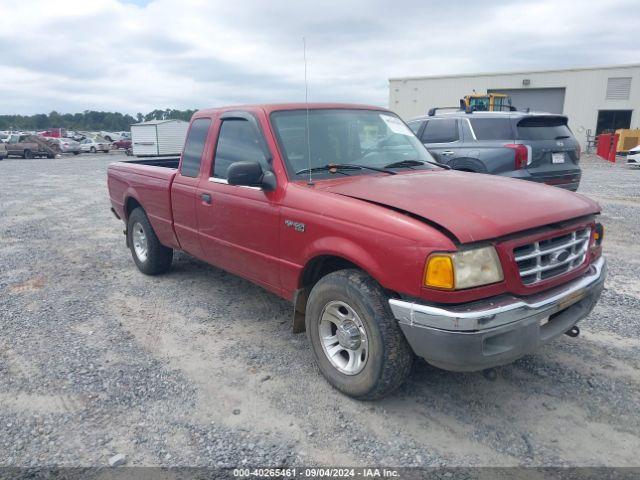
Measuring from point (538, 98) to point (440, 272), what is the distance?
37016mm

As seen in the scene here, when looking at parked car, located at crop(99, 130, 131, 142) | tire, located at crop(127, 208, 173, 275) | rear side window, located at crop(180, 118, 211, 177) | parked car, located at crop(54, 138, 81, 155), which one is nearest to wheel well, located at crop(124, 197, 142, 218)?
tire, located at crop(127, 208, 173, 275)

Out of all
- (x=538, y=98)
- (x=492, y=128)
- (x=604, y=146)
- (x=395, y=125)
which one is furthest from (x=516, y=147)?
(x=538, y=98)

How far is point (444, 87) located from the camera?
35.9 metres

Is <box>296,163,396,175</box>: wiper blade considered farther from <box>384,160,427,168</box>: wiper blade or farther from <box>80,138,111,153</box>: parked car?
<box>80,138,111,153</box>: parked car

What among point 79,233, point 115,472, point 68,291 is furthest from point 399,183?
point 79,233

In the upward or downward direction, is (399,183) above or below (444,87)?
below

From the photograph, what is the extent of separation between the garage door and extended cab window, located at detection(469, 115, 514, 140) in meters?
28.9

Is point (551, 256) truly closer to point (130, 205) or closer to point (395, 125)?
point (395, 125)

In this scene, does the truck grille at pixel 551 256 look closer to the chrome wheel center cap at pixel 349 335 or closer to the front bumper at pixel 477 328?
the front bumper at pixel 477 328

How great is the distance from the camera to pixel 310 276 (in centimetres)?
352

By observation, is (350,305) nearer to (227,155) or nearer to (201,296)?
(227,155)

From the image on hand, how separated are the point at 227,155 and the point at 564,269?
2.79 metres

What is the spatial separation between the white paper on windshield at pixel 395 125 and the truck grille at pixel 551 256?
74.4 inches

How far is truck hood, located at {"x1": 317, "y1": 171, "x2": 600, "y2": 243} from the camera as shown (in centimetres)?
270
